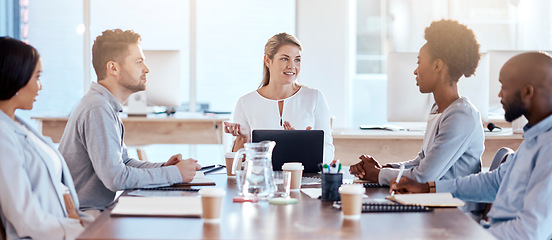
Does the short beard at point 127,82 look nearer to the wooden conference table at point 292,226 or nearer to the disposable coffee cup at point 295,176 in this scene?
the disposable coffee cup at point 295,176

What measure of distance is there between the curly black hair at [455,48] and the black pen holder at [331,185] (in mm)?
799

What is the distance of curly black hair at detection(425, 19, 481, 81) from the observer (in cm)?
255

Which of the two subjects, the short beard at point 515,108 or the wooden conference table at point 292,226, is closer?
the wooden conference table at point 292,226

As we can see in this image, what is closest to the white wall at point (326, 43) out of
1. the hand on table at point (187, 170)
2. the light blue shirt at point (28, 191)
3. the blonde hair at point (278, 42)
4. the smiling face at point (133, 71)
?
the blonde hair at point (278, 42)

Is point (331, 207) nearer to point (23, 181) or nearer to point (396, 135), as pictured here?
point (23, 181)

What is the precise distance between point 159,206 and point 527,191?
1.10 metres

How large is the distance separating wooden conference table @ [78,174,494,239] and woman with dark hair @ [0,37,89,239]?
21cm

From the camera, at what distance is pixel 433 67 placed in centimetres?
259

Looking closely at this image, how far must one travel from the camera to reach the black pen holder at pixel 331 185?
6.66 feet

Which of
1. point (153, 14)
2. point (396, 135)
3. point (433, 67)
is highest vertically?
point (153, 14)

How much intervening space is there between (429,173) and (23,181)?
1.39 metres

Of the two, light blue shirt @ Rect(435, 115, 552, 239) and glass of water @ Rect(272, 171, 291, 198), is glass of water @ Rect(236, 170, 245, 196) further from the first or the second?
light blue shirt @ Rect(435, 115, 552, 239)

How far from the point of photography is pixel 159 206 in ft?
6.15

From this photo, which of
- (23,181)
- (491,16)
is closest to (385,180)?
(23,181)
